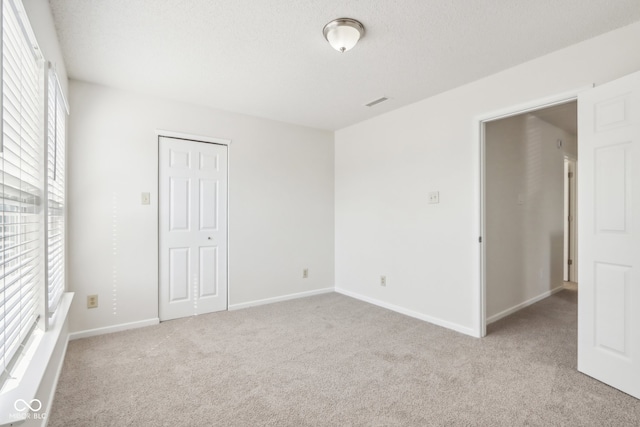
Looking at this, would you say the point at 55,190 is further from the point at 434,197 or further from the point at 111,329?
the point at 434,197

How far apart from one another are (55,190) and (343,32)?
2326mm

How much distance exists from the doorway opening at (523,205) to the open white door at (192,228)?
2768 millimetres

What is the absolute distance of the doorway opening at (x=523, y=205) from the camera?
3.31m

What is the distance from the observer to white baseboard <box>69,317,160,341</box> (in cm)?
283

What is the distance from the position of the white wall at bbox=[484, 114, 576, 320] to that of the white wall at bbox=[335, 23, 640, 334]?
450mm

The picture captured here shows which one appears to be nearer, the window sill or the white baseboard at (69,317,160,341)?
the window sill

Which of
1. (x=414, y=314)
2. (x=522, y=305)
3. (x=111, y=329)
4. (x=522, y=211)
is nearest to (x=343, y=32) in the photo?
(x=414, y=314)

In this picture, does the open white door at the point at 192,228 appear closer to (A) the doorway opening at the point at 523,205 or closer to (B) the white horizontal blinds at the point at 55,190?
(B) the white horizontal blinds at the point at 55,190

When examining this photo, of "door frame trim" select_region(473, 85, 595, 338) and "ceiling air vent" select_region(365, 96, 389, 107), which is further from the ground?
"ceiling air vent" select_region(365, 96, 389, 107)

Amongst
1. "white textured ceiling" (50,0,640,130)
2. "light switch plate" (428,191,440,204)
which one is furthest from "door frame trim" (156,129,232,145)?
"light switch plate" (428,191,440,204)

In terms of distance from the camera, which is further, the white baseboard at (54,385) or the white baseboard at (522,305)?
the white baseboard at (522,305)

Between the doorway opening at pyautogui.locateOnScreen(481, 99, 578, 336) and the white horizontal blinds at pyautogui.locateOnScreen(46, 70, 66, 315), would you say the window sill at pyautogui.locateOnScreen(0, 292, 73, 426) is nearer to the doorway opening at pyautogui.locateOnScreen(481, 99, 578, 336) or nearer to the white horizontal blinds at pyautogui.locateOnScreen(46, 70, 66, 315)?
the white horizontal blinds at pyautogui.locateOnScreen(46, 70, 66, 315)

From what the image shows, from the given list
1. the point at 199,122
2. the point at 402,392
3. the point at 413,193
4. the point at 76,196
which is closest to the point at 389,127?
the point at 413,193

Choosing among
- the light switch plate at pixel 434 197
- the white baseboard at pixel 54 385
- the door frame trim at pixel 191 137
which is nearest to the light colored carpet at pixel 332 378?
the white baseboard at pixel 54 385
